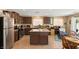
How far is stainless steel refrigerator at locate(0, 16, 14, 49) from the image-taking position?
11.2ft

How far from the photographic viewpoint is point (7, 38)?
154 inches

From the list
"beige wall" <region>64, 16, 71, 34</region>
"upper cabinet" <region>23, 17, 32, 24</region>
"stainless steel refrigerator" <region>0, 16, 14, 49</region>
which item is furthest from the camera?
"stainless steel refrigerator" <region>0, 16, 14, 49</region>

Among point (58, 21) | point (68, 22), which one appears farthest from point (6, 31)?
point (68, 22)

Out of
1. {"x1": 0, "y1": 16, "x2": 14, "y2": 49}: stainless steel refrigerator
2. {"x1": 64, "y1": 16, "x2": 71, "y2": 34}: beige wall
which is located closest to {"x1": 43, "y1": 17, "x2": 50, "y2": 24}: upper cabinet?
{"x1": 64, "y1": 16, "x2": 71, "y2": 34}: beige wall

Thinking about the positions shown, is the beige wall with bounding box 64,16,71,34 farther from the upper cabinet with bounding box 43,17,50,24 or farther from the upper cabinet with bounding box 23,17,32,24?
the upper cabinet with bounding box 23,17,32,24

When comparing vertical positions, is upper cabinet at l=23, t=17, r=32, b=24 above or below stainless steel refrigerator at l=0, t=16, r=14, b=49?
above

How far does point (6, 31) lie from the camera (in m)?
3.72

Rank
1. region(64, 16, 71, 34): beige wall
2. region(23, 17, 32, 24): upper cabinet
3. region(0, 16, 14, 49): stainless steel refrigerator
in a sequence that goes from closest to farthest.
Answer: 1. region(64, 16, 71, 34): beige wall
2. region(23, 17, 32, 24): upper cabinet
3. region(0, 16, 14, 49): stainless steel refrigerator

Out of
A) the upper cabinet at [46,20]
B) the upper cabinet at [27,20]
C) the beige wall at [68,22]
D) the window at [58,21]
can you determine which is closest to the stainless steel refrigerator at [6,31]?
the upper cabinet at [27,20]
